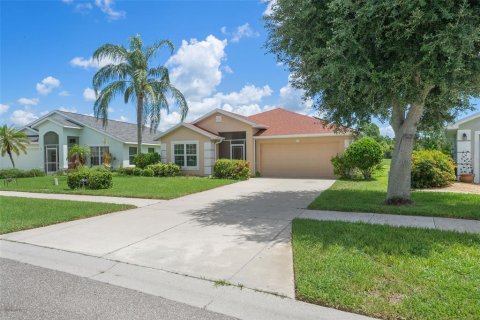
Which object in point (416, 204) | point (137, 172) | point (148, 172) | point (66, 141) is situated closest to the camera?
point (416, 204)

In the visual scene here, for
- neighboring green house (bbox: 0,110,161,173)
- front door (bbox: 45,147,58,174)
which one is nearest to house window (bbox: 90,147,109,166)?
neighboring green house (bbox: 0,110,161,173)

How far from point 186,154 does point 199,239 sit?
15.5 m

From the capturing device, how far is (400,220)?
282 inches

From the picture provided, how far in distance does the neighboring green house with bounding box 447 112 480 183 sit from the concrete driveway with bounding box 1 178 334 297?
9.96 metres

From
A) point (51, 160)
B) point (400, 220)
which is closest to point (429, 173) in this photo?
point (400, 220)

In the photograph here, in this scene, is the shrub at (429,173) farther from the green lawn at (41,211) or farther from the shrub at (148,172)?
the shrub at (148,172)

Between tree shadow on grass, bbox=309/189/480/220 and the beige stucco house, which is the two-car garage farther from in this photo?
tree shadow on grass, bbox=309/189/480/220

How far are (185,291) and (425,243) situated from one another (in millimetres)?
4026

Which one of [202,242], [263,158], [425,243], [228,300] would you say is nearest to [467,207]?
[425,243]

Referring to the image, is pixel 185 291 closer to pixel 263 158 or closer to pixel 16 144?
pixel 263 158

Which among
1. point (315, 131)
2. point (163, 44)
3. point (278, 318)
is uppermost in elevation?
point (163, 44)

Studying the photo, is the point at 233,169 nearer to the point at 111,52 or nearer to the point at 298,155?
the point at 298,155

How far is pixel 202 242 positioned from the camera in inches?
233

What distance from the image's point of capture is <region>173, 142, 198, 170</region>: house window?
21.0 meters
